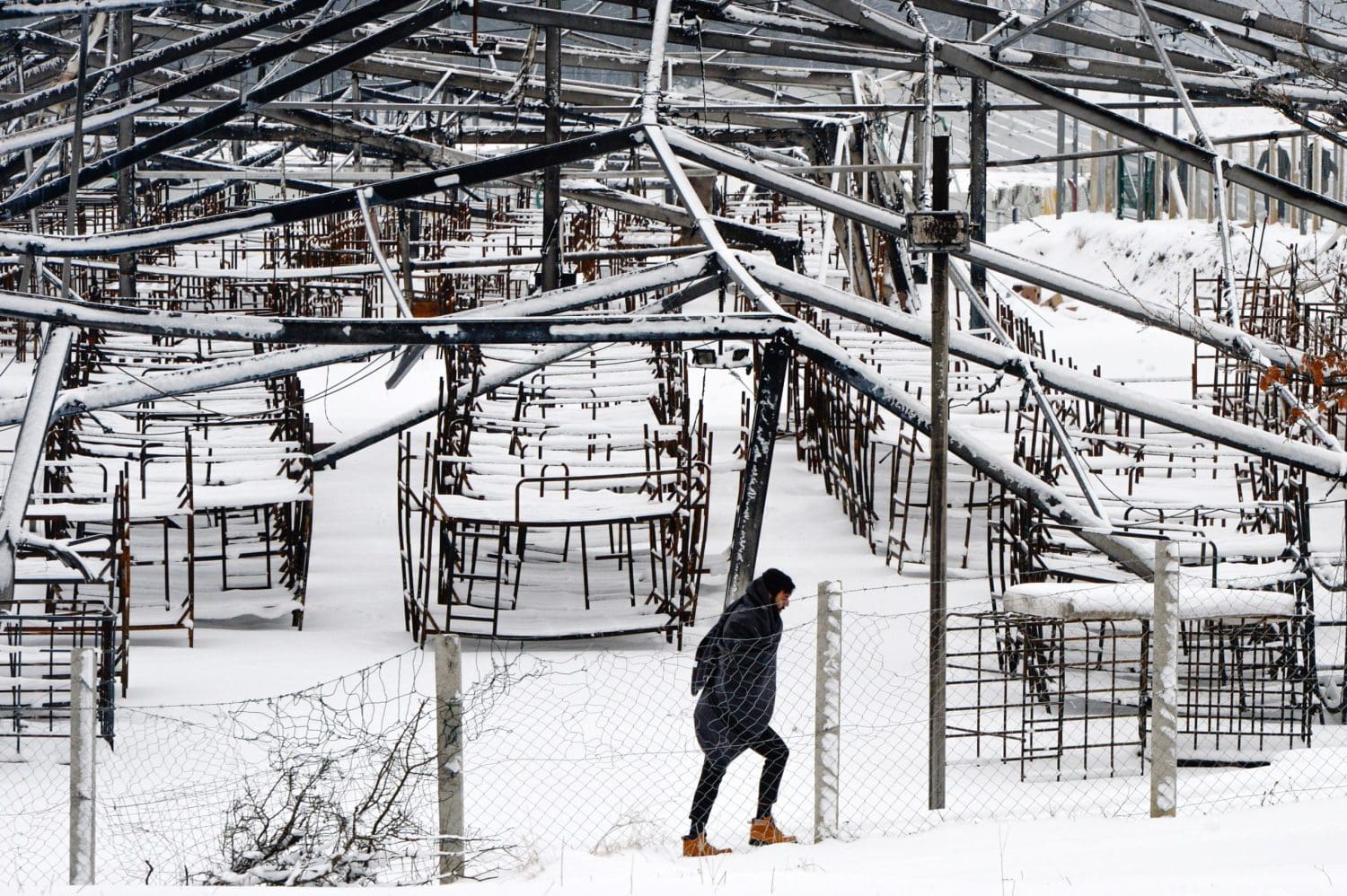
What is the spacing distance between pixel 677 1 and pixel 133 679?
674 cm

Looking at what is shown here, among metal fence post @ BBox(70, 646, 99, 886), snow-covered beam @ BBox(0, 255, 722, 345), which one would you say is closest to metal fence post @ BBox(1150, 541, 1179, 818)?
snow-covered beam @ BBox(0, 255, 722, 345)

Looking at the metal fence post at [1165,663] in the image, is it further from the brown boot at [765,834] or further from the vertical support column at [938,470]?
the brown boot at [765,834]

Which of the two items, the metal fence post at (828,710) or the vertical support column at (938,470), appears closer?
the metal fence post at (828,710)

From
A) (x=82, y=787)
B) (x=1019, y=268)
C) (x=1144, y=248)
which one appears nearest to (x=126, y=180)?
(x=1019, y=268)

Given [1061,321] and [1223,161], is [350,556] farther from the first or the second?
[1061,321]

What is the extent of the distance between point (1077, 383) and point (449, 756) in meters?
5.03

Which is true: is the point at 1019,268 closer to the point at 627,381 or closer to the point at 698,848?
the point at 627,381

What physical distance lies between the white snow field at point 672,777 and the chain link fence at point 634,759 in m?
0.03

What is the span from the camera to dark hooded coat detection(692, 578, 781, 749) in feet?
26.8

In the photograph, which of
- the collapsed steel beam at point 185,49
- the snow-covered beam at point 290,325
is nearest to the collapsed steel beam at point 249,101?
the collapsed steel beam at point 185,49

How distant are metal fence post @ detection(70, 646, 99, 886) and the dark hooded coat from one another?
8.95 ft

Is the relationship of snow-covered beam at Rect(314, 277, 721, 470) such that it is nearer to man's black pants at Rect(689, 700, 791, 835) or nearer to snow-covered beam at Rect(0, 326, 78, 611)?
snow-covered beam at Rect(0, 326, 78, 611)

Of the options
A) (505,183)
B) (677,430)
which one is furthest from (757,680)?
(505,183)

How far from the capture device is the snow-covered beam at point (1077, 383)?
1016cm
